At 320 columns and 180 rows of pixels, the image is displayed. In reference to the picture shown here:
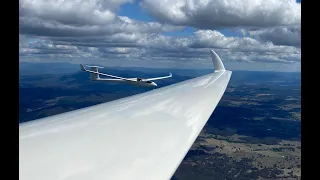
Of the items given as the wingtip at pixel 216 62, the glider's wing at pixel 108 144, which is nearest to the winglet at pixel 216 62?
the wingtip at pixel 216 62

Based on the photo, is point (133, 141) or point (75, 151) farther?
point (133, 141)

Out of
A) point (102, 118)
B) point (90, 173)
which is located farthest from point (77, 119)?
point (90, 173)

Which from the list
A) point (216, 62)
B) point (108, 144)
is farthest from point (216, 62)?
point (108, 144)

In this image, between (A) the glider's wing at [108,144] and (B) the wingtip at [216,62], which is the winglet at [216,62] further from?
(A) the glider's wing at [108,144]

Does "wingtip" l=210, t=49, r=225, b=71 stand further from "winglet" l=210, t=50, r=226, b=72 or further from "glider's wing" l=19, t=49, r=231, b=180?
"glider's wing" l=19, t=49, r=231, b=180

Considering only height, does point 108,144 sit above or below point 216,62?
below

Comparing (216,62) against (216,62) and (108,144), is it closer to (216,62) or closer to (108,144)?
(216,62)
